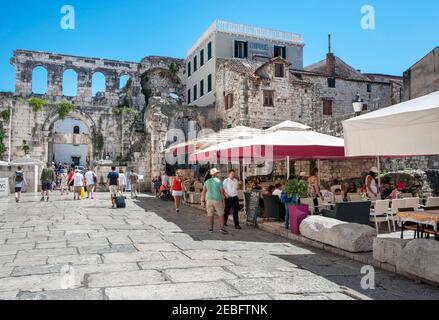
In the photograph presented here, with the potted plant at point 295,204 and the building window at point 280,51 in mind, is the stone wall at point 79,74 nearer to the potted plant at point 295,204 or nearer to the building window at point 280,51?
the building window at point 280,51

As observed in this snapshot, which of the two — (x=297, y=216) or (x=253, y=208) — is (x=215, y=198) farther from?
(x=297, y=216)

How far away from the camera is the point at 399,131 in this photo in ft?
16.2

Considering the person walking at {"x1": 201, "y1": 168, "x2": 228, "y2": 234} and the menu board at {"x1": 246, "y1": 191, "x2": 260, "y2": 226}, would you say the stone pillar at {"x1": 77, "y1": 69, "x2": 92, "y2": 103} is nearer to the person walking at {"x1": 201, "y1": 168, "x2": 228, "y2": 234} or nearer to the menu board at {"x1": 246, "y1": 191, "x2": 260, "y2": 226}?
the menu board at {"x1": 246, "y1": 191, "x2": 260, "y2": 226}

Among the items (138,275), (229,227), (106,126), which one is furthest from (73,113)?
(138,275)

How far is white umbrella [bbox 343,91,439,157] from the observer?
14.9 ft

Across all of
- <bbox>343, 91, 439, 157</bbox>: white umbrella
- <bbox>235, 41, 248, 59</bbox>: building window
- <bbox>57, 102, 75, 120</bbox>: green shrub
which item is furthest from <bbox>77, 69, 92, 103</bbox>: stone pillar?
<bbox>343, 91, 439, 157</bbox>: white umbrella

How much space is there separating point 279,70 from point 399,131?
2045cm

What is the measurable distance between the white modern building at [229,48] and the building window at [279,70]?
13.3 feet

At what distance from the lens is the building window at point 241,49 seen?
27969 millimetres

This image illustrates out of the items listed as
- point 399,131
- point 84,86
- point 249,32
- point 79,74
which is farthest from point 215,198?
point 79,74

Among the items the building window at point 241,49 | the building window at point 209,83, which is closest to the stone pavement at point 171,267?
the building window at point 209,83

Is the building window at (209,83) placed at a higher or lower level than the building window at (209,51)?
lower

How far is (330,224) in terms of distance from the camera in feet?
22.1
